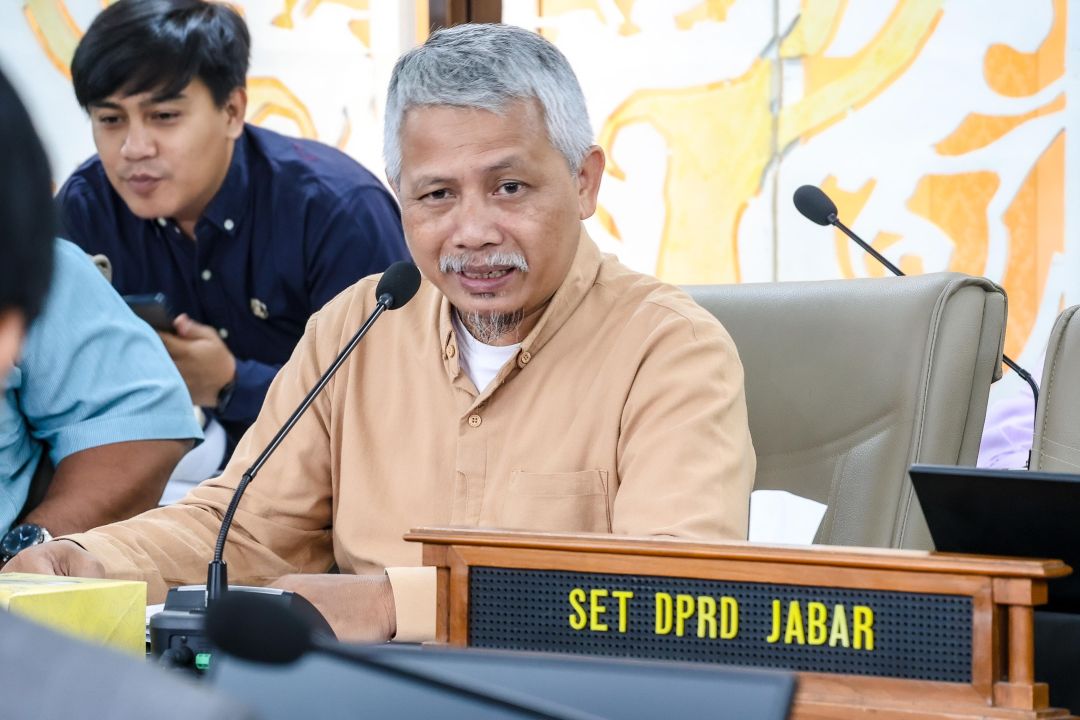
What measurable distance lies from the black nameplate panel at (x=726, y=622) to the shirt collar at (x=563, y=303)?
0.65m

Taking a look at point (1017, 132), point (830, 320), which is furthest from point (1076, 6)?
point (830, 320)

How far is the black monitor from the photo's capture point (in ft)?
2.18

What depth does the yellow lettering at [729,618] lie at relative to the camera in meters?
1.00

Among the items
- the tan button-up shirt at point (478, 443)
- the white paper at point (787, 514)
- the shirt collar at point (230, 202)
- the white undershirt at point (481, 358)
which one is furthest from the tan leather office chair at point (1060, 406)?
the shirt collar at point (230, 202)

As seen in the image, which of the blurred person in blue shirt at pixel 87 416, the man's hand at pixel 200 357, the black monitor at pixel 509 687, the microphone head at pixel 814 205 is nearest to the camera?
the black monitor at pixel 509 687

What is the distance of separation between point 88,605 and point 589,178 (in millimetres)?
900

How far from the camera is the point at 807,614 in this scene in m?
0.98

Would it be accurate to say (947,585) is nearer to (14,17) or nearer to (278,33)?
(278,33)

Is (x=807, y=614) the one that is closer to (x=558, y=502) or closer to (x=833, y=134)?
(x=558, y=502)

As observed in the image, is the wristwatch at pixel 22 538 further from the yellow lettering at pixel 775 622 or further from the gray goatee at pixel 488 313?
the yellow lettering at pixel 775 622

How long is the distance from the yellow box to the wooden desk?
0.90ft

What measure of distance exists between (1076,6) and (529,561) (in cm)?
246

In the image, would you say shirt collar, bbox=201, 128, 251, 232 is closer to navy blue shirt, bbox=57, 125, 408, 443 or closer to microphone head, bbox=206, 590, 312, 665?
navy blue shirt, bbox=57, 125, 408, 443

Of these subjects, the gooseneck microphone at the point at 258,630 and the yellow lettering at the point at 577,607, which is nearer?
the gooseneck microphone at the point at 258,630
